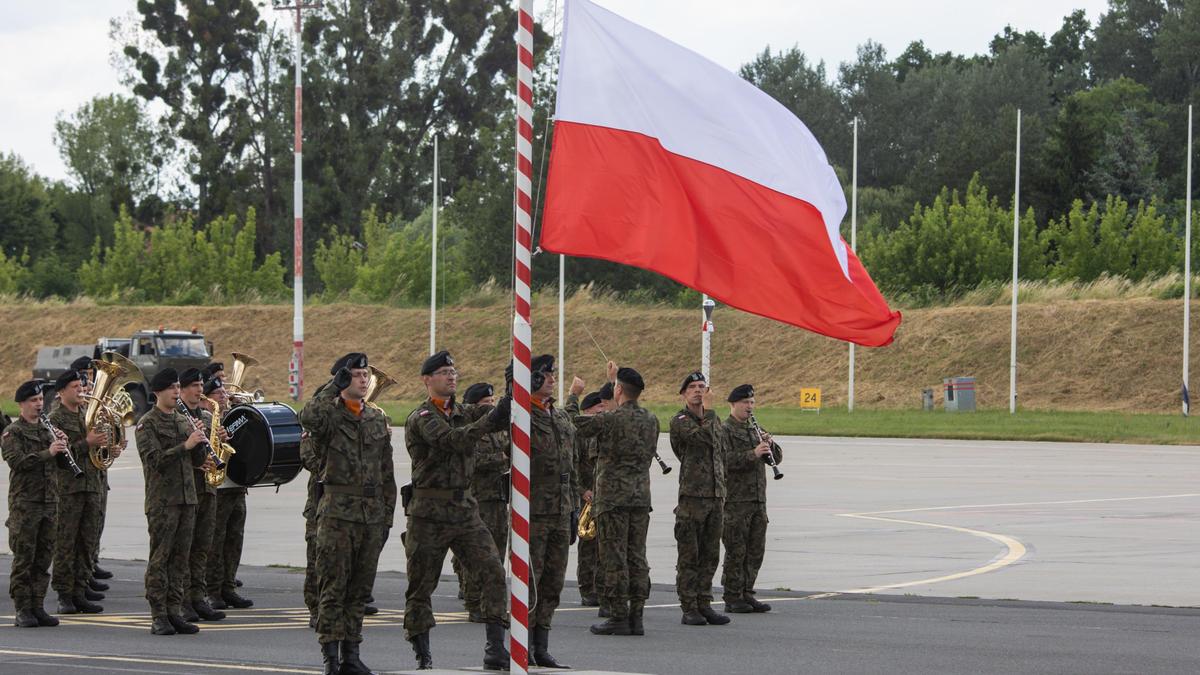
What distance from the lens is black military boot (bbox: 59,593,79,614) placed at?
13.2 m

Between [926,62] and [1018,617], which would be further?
[926,62]

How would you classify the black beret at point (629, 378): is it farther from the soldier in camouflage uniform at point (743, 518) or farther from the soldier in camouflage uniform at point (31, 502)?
the soldier in camouflage uniform at point (31, 502)

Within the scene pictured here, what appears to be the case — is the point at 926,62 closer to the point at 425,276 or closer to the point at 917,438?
the point at 425,276

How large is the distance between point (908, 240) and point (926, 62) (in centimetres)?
4919

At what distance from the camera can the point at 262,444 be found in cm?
1320

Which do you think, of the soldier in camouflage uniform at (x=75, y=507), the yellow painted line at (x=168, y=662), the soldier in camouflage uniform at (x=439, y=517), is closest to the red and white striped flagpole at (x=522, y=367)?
the soldier in camouflage uniform at (x=439, y=517)

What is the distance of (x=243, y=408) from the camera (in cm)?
1326

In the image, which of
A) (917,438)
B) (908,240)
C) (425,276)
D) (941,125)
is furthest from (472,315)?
(941,125)

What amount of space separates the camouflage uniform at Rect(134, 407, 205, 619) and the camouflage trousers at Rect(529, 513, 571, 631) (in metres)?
2.72

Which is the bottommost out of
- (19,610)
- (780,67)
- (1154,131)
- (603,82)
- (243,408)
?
(19,610)

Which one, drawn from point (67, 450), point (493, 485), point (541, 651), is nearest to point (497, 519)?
point (493, 485)

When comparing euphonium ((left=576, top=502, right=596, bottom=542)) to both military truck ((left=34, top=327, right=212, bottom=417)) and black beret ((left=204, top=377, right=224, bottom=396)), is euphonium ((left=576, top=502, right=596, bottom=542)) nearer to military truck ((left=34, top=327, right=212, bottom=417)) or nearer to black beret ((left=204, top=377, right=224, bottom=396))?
black beret ((left=204, top=377, right=224, bottom=396))

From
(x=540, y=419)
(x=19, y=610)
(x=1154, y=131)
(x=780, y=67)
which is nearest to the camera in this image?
(x=540, y=419)

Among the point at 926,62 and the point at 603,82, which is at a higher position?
the point at 926,62
